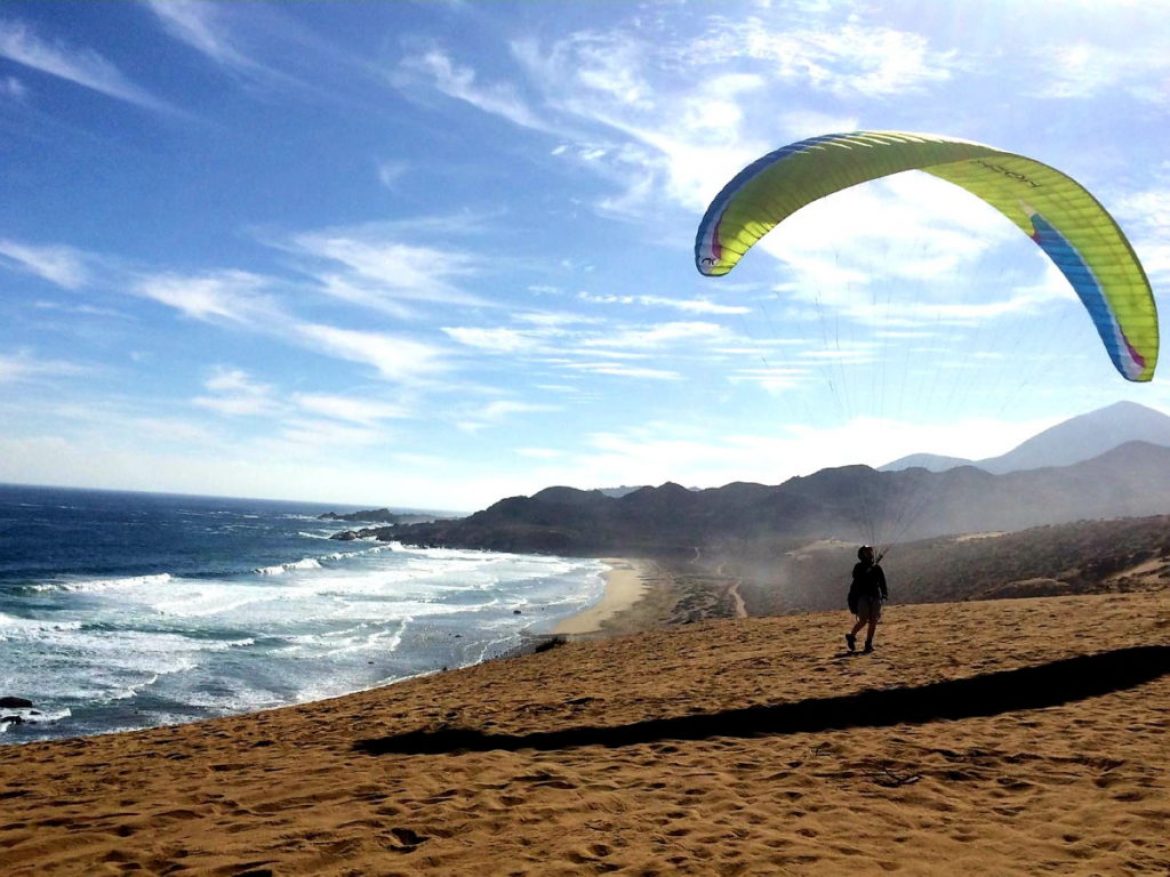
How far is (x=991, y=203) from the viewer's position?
1188 centimetres

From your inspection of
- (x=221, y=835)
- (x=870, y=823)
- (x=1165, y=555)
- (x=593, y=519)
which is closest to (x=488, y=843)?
(x=221, y=835)

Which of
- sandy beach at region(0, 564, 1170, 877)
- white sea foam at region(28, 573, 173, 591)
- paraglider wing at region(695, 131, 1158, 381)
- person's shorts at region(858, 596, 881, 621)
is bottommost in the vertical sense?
white sea foam at region(28, 573, 173, 591)

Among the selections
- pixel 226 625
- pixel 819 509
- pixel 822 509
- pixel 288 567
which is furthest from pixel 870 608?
pixel 819 509

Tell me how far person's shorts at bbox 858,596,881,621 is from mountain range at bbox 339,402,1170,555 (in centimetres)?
4375

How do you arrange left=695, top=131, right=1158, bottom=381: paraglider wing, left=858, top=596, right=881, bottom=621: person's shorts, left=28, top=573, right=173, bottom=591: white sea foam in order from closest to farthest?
left=695, top=131, right=1158, bottom=381: paraglider wing < left=858, top=596, right=881, bottom=621: person's shorts < left=28, top=573, right=173, bottom=591: white sea foam

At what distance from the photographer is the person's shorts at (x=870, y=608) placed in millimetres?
11336

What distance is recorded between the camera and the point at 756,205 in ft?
30.7

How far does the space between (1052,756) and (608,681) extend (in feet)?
20.9

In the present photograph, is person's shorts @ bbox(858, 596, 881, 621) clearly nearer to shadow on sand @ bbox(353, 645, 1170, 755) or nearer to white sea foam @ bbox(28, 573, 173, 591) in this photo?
shadow on sand @ bbox(353, 645, 1170, 755)

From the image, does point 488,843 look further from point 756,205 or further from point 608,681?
point 756,205

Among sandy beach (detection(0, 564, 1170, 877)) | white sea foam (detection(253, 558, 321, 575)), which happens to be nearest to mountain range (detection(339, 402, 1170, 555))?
white sea foam (detection(253, 558, 321, 575))

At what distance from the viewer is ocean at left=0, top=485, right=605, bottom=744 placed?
18031 mm

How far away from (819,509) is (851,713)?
84.1 m

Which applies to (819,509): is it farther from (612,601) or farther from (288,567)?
(288,567)
